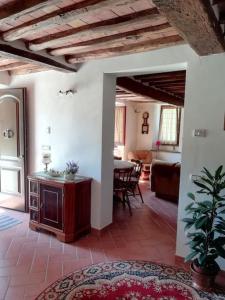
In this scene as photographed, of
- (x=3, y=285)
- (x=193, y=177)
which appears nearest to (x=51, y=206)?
(x=3, y=285)

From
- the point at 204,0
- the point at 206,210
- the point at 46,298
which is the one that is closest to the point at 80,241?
the point at 46,298

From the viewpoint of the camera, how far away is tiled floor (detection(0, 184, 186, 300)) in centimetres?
249

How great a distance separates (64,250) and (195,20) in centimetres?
282

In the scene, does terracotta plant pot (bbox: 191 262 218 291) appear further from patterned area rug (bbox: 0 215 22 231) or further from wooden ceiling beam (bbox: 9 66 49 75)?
wooden ceiling beam (bbox: 9 66 49 75)

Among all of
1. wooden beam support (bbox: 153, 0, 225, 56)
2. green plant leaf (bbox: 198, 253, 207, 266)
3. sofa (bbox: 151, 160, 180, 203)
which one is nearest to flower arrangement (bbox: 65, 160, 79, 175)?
green plant leaf (bbox: 198, 253, 207, 266)

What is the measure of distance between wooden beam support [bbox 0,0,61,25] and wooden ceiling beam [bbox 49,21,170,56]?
0.75 metres

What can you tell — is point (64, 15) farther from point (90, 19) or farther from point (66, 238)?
point (66, 238)

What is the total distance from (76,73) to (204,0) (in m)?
2.40

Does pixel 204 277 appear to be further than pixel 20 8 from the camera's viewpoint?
Yes

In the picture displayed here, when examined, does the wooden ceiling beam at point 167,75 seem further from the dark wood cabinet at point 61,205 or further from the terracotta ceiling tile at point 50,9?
the terracotta ceiling tile at point 50,9

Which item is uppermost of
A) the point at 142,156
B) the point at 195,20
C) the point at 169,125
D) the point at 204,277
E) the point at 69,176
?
the point at 195,20

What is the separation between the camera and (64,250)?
3109 millimetres

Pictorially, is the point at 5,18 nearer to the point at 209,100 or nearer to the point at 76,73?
the point at 76,73

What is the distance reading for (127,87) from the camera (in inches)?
179
